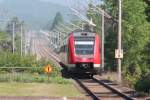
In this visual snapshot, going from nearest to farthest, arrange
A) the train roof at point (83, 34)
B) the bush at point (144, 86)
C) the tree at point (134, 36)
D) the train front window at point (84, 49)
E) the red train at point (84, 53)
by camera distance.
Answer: the bush at point (144, 86) < the red train at point (84, 53) < the train roof at point (83, 34) < the train front window at point (84, 49) < the tree at point (134, 36)

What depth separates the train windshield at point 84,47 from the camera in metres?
47.8

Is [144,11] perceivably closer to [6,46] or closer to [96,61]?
[96,61]

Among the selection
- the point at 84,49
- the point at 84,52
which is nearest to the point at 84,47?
the point at 84,49

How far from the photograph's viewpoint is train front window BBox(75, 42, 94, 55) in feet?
157

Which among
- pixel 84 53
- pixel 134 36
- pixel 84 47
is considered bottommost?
pixel 84 53

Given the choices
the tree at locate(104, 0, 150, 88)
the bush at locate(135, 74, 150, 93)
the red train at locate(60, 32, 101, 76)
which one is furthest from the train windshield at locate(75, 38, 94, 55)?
the bush at locate(135, 74, 150, 93)

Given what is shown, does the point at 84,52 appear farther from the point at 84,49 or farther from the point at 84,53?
the point at 84,49

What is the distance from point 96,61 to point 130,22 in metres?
8.64

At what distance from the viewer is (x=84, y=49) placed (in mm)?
47938

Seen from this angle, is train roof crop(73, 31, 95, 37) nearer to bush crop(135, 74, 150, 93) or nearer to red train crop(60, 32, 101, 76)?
red train crop(60, 32, 101, 76)

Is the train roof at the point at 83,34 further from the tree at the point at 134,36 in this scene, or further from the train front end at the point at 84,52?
the tree at the point at 134,36

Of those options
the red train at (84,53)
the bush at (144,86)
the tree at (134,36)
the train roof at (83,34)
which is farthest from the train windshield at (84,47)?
the bush at (144,86)

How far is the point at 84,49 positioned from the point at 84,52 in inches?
9.1

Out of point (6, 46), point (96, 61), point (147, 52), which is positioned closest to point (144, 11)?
point (147, 52)
